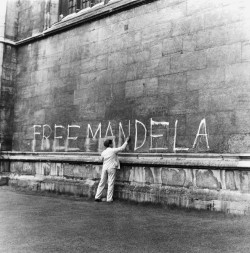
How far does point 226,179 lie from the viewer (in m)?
7.39

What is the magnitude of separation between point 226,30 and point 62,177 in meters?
5.93

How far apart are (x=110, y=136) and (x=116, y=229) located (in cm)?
421

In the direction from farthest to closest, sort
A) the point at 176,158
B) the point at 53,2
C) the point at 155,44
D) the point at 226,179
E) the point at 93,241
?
the point at 53,2 < the point at 155,44 < the point at 176,158 < the point at 226,179 < the point at 93,241

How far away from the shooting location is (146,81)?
912cm

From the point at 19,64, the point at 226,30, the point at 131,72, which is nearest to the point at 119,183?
the point at 131,72

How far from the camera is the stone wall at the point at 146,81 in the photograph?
303 inches

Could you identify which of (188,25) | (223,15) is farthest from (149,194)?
(223,15)

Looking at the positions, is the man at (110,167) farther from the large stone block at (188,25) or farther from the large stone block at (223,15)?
the large stone block at (223,15)

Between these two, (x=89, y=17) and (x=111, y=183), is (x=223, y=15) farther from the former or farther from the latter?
(x=111, y=183)

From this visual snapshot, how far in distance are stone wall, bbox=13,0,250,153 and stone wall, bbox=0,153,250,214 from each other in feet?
1.11

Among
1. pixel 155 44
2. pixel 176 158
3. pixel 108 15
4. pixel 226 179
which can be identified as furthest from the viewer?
pixel 108 15

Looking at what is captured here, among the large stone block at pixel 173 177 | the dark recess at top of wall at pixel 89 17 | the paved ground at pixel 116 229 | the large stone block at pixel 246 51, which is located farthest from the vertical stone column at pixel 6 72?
the large stone block at pixel 246 51

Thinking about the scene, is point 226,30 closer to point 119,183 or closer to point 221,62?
point 221,62

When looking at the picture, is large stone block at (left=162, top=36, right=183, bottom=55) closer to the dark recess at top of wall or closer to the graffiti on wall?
the dark recess at top of wall
